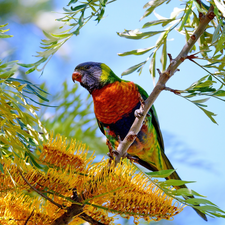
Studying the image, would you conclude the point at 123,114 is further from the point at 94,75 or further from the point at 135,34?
the point at 135,34

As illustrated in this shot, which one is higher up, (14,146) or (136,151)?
(136,151)

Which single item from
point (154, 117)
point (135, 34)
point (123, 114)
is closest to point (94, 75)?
point (123, 114)

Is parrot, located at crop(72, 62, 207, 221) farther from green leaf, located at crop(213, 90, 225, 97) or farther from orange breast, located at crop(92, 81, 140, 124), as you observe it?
green leaf, located at crop(213, 90, 225, 97)

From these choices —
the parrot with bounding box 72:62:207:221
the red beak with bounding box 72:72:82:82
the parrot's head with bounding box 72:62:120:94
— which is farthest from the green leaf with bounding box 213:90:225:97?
the red beak with bounding box 72:72:82:82

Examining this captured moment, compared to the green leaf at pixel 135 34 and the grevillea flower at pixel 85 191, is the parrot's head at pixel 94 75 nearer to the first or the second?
the green leaf at pixel 135 34

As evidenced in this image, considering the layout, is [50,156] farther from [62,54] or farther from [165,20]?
[62,54]

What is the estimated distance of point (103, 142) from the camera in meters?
1.26

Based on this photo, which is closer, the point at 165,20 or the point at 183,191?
the point at 183,191

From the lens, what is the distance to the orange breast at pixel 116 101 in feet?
3.91

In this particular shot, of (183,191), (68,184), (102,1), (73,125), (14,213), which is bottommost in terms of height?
(14,213)

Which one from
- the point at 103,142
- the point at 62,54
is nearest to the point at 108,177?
the point at 103,142

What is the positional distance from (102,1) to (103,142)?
0.80 m

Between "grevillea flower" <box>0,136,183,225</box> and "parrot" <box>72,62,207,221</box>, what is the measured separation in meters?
0.65

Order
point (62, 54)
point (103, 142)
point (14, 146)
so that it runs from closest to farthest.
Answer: point (14, 146), point (103, 142), point (62, 54)
